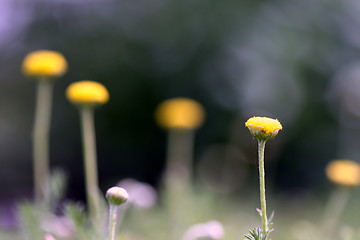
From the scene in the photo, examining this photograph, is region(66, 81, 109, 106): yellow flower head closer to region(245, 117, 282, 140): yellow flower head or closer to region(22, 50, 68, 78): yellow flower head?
region(22, 50, 68, 78): yellow flower head

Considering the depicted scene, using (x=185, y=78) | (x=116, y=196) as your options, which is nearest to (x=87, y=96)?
(x=116, y=196)

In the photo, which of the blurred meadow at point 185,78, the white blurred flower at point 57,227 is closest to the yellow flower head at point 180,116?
the white blurred flower at point 57,227

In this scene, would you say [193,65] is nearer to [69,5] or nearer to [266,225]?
[69,5]

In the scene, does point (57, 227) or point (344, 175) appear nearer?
point (57, 227)

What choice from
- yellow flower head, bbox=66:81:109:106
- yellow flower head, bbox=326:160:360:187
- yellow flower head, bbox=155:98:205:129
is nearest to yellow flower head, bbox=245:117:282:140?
yellow flower head, bbox=66:81:109:106

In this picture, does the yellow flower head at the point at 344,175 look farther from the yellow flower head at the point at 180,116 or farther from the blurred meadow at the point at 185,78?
the blurred meadow at the point at 185,78

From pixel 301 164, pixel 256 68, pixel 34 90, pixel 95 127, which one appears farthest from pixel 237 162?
pixel 34 90

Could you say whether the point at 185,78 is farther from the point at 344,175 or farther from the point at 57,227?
the point at 57,227

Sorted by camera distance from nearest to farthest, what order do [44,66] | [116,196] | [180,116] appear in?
[116,196] → [44,66] → [180,116]

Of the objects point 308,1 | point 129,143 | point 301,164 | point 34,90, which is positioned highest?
point 308,1
